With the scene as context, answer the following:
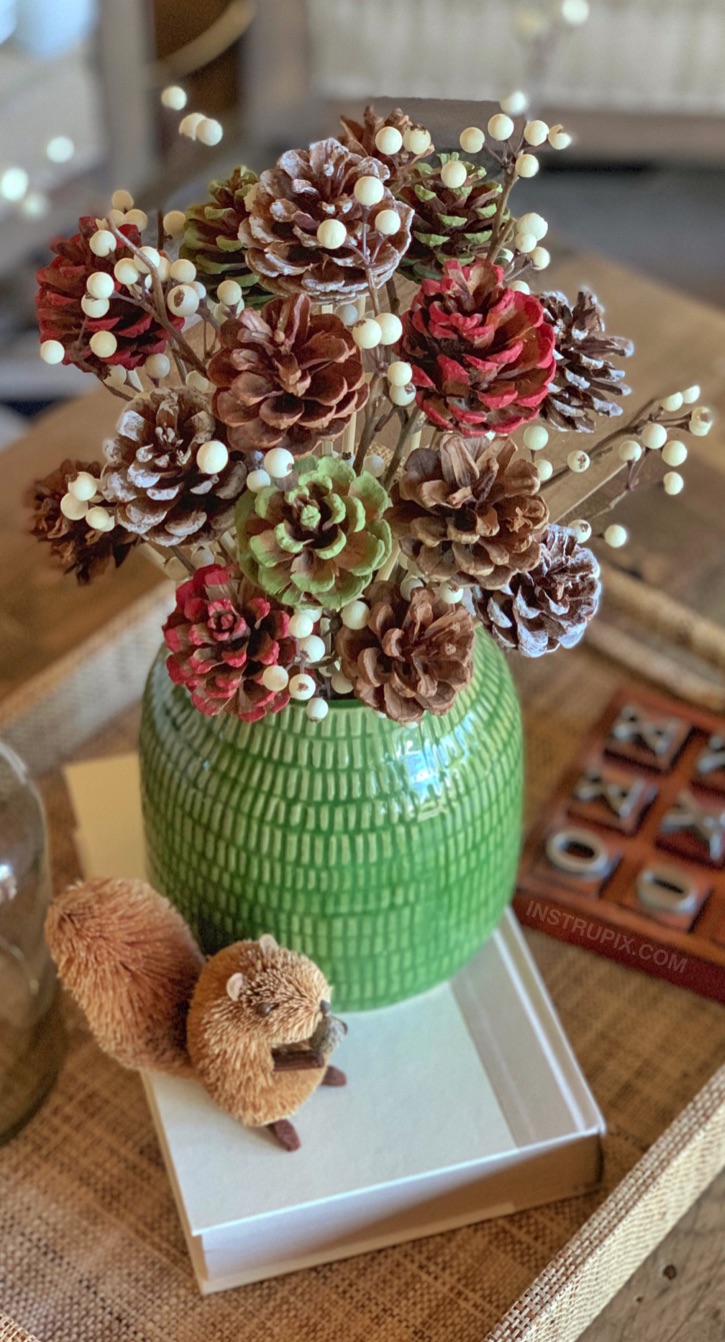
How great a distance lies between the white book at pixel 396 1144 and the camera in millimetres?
568

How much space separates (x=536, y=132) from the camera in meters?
0.44

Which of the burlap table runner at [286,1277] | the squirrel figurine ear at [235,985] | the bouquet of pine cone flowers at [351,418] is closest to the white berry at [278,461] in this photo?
the bouquet of pine cone flowers at [351,418]

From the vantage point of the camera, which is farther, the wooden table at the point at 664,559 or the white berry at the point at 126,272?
the wooden table at the point at 664,559

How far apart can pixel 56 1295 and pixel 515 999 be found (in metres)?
0.25

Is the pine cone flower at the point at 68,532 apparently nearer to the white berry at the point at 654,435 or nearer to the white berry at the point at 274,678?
the white berry at the point at 274,678

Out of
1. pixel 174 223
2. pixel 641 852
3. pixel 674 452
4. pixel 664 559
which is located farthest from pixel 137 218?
pixel 664 559

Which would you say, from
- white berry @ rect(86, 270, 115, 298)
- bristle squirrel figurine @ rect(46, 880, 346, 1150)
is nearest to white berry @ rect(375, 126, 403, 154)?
white berry @ rect(86, 270, 115, 298)

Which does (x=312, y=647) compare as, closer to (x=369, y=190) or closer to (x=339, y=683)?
(x=339, y=683)

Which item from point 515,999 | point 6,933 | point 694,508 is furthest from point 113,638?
point 694,508

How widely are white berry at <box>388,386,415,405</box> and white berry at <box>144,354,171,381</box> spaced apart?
0.31 feet

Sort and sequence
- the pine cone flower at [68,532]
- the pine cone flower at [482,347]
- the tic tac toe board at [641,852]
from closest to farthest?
the pine cone flower at [482,347] → the pine cone flower at [68,532] → the tic tac toe board at [641,852]

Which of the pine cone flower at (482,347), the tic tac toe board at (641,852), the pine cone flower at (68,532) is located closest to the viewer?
the pine cone flower at (482,347)

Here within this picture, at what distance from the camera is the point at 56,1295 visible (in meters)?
0.57

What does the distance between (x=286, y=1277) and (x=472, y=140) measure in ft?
1.61
